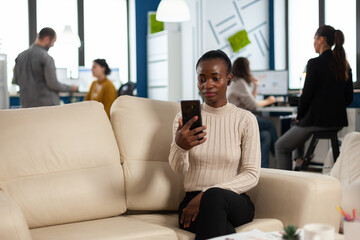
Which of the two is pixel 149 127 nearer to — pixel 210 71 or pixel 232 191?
pixel 210 71

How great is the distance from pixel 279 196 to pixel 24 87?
11.2ft

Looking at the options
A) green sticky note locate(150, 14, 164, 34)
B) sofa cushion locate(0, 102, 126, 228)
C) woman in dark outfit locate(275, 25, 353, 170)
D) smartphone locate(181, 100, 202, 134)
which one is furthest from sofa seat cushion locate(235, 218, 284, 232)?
green sticky note locate(150, 14, 164, 34)

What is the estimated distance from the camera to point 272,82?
637cm

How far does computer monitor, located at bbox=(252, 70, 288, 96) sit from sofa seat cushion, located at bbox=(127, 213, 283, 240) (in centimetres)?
422

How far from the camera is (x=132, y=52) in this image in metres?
8.77

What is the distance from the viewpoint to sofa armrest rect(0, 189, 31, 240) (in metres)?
1.67

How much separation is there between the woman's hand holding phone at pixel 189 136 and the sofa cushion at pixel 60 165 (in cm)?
46

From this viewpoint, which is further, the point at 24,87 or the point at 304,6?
the point at 304,6

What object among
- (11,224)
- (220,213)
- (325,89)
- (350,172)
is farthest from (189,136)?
(325,89)

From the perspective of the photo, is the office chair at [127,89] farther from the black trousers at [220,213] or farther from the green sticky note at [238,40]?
the black trousers at [220,213]

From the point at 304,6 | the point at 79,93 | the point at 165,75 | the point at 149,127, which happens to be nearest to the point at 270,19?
the point at 304,6

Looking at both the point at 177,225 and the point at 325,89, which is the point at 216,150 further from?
the point at 325,89

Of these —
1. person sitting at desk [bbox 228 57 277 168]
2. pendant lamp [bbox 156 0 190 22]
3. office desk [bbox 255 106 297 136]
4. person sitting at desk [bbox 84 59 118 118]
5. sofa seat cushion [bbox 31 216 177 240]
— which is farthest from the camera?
office desk [bbox 255 106 297 136]

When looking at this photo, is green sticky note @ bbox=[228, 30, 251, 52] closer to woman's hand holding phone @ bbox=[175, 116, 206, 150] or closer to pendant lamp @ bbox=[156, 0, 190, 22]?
pendant lamp @ bbox=[156, 0, 190, 22]
